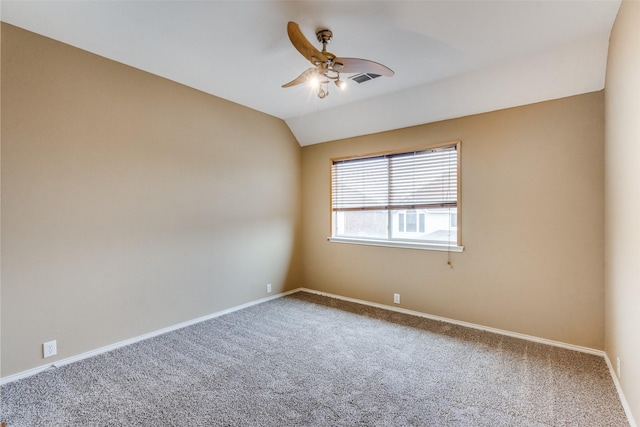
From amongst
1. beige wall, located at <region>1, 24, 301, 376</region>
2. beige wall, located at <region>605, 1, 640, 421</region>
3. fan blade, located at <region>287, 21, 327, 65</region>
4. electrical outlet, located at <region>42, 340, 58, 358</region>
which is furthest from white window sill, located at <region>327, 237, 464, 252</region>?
electrical outlet, located at <region>42, 340, 58, 358</region>

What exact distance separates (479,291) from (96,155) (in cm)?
418

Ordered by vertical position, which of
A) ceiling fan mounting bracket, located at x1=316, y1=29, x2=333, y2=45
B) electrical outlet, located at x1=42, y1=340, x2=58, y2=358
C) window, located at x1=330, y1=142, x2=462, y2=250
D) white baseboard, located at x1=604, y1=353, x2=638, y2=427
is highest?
ceiling fan mounting bracket, located at x1=316, y1=29, x2=333, y2=45

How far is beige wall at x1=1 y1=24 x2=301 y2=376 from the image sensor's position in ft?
7.89

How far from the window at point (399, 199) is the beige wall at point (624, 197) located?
4.43ft

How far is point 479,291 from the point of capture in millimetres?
3389

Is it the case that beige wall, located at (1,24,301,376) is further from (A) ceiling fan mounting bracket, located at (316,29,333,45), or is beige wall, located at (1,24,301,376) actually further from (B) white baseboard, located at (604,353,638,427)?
(B) white baseboard, located at (604,353,638,427)

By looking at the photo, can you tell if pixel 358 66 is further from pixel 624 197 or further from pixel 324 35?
pixel 624 197

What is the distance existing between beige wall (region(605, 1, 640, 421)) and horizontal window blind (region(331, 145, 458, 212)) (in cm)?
142

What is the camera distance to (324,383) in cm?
234

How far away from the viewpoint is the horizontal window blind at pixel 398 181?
3670 mm

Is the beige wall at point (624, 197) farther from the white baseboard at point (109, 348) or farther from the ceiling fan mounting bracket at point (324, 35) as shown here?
the white baseboard at point (109, 348)

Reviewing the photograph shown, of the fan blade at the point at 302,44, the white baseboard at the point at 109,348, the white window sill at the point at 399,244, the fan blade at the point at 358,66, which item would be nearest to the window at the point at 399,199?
the white window sill at the point at 399,244

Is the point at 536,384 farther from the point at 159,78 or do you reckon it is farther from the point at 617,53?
the point at 159,78

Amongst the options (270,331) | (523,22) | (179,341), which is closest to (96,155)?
(179,341)
